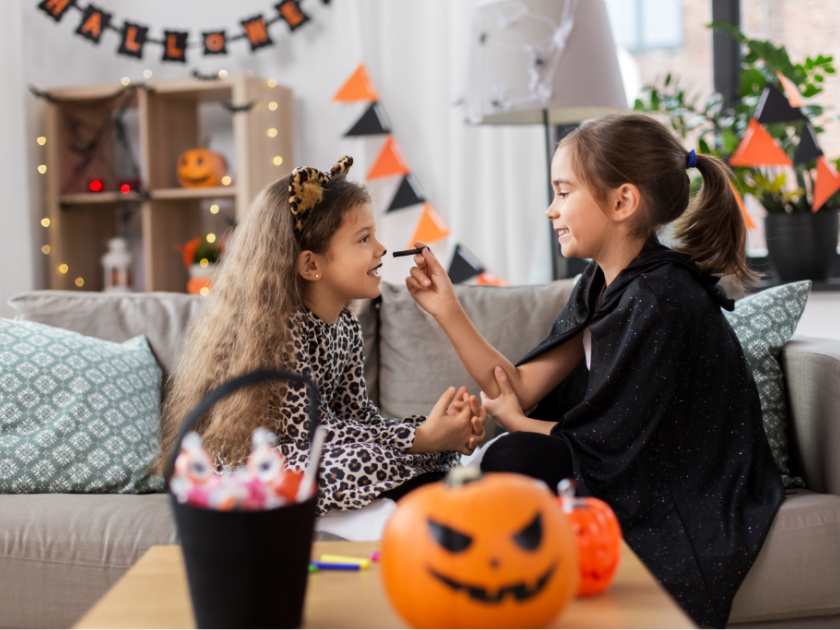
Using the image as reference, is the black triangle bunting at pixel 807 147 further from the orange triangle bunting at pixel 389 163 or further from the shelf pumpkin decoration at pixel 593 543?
the shelf pumpkin decoration at pixel 593 543

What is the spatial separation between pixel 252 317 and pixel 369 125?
1.65 m

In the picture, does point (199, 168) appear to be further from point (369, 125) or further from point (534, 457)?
point (534, 457)

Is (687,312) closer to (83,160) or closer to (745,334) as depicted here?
(745,334)

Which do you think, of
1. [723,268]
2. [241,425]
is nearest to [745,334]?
[723,268]

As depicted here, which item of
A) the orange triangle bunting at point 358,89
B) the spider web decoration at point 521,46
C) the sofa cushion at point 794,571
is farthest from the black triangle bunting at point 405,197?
the sofa cushion at point 794,571

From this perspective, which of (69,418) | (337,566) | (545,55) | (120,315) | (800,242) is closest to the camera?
(337,566)

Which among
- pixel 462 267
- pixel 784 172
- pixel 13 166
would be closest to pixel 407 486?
pixel 462 267

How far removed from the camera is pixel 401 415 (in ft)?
5.71

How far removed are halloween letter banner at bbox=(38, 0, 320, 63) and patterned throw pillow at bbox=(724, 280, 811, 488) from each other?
2049 millimetres

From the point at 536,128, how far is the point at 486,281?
1.84ft

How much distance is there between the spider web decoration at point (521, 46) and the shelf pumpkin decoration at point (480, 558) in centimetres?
163

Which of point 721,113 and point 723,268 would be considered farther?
point 721,113

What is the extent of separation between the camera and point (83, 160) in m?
3.10

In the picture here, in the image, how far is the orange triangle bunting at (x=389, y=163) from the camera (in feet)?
9.47
